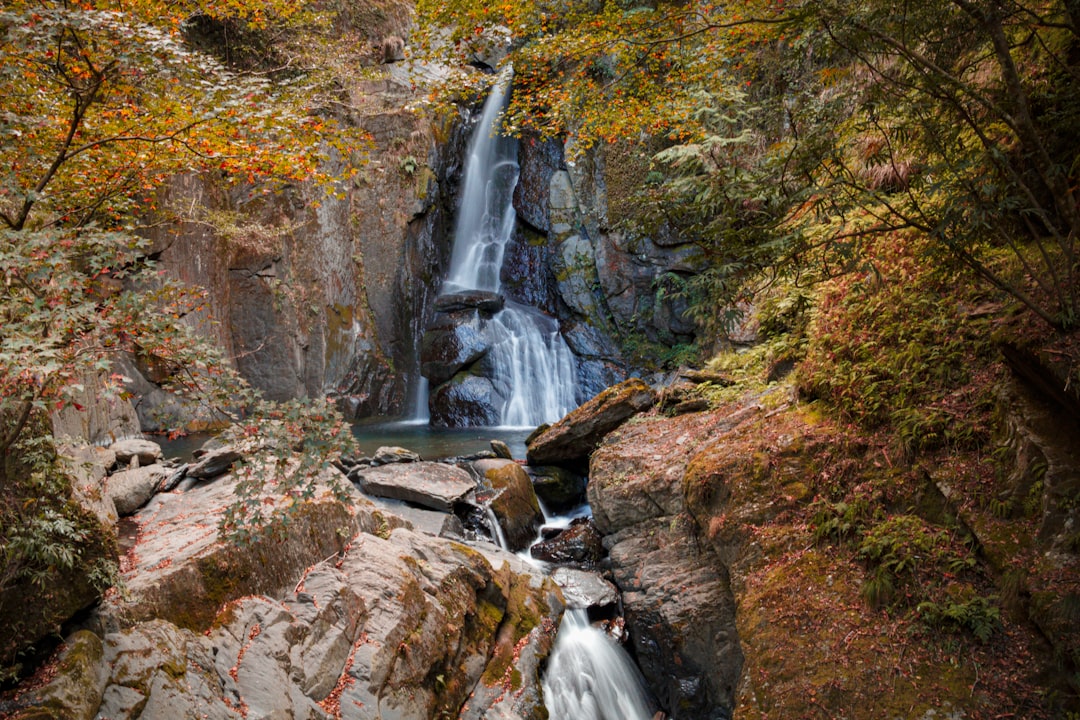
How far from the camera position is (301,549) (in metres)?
5.39

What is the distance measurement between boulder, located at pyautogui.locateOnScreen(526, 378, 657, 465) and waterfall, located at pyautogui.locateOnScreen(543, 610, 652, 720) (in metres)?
3.93

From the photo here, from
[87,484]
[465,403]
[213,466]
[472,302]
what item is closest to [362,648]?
[87,484]

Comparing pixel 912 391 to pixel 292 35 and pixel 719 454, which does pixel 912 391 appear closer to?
pixel 719 454

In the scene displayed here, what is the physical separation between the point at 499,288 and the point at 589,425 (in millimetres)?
11090

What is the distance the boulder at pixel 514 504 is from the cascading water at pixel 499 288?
747 centimetres

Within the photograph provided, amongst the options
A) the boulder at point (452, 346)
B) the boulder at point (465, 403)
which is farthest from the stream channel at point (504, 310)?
the boulder at point (452, 346)

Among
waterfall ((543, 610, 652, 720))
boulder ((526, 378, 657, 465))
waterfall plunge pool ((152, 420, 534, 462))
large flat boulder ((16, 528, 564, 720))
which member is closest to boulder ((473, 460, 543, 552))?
boulder ((526, 378, 657, 465))

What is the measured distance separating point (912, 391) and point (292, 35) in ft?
60.6

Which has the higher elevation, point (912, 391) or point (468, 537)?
point (912, 391)

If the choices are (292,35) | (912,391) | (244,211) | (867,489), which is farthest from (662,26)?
(292,35)

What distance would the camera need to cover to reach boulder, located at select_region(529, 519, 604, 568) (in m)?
8.62

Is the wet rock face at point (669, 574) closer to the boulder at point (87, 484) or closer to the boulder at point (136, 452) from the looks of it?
the boulder at point (87, 484)

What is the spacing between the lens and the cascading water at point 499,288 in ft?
59.9

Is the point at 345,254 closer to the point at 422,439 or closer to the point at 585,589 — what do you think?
the point at 422,439
